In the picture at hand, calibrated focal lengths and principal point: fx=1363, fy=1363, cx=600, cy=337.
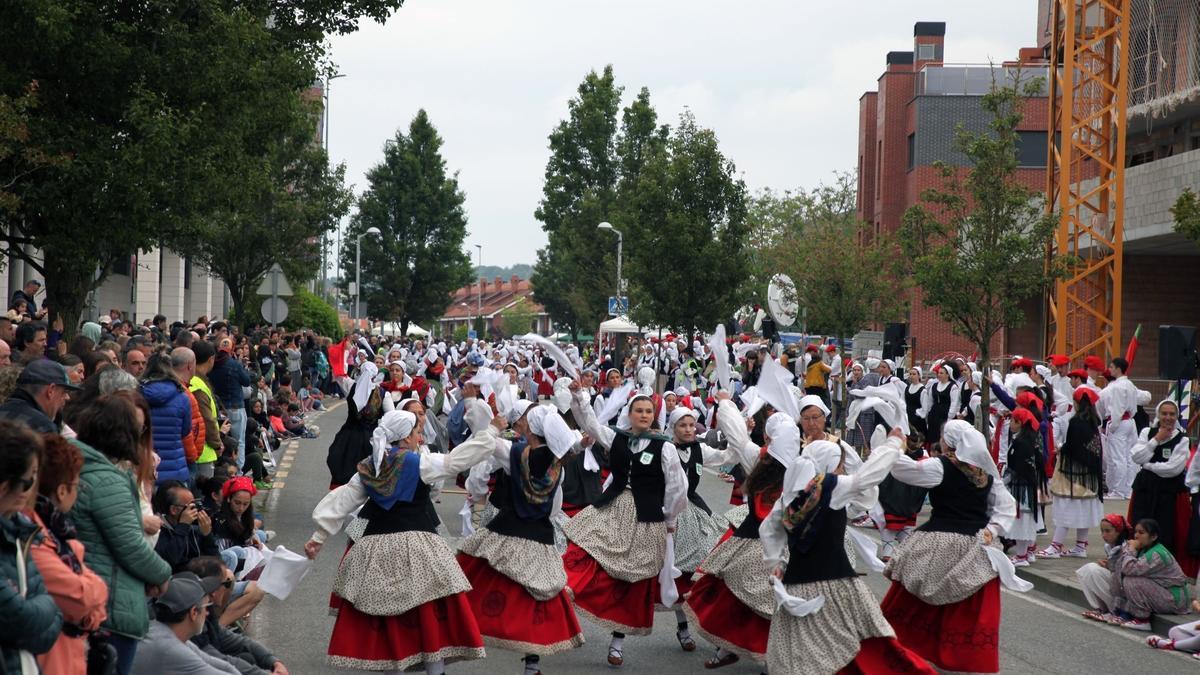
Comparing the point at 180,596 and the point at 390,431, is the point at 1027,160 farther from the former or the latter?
the point at 180,596

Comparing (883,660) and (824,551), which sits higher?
(824,551)

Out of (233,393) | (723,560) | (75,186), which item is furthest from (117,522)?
(75,186)

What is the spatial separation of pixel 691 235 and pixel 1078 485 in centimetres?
2130

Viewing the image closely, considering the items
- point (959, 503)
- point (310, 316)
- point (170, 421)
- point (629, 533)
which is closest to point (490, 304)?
point (310, 316)

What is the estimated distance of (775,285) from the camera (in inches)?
1077

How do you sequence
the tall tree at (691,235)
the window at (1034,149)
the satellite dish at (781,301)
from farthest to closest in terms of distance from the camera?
1. the window at (1034,149)
2. the tall tree at (691,235)
3. the satellite dish at (781,301)

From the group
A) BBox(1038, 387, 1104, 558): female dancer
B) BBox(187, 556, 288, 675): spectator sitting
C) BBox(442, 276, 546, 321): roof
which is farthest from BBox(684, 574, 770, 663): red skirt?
BBox(442, 276, 546, 321): roof

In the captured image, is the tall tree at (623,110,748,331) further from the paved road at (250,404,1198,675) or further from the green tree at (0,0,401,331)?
the paved road at (250,404,1198,675)

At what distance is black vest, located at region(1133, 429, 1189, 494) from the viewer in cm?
1244

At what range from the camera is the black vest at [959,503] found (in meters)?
8.54

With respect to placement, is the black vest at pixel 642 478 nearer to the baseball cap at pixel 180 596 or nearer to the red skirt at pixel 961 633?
the red skirt at pixel 961 633

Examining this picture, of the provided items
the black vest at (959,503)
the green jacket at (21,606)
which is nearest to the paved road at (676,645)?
the black vest at (959,503)

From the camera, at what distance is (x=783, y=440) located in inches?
313

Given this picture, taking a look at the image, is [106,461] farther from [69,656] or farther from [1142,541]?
[1142,541]
